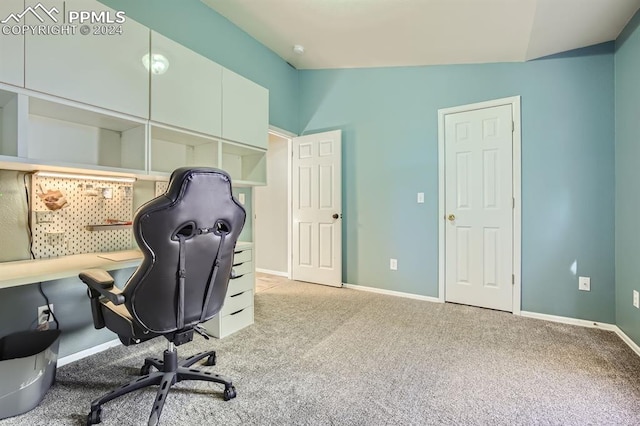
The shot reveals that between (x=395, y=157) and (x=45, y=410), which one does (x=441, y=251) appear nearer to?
(x=395, y=157)

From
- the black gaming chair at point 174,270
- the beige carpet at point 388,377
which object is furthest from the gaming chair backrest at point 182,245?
the beige carpet at point 388,377

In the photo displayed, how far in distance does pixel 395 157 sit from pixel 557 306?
2.08 m

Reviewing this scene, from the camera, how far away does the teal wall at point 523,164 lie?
2.53 m

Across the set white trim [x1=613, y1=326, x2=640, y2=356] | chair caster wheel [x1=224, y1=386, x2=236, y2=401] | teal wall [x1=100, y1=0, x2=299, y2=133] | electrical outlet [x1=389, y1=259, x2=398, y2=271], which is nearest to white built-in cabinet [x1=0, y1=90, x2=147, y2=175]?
teal wall [x1=100, y1=0, x2=299, y2=133]

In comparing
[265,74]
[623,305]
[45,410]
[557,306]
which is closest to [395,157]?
[265,74]

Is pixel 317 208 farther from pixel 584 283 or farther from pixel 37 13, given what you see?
pixel 37 13

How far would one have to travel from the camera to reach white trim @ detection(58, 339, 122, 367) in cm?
191

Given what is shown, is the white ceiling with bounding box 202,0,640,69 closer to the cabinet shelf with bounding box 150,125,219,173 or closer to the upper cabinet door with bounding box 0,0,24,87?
the cabinet shelf with bounding box 150,125,219,173

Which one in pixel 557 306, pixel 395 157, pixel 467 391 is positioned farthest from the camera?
pixel 395 157

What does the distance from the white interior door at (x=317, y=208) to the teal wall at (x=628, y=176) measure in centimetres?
252

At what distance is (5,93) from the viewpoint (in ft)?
4.77

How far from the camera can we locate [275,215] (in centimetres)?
455

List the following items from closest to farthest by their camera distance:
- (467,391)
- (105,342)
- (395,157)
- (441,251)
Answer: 1. (467,391)
2. (105,342)
3. (441,251)
4. (395,157)

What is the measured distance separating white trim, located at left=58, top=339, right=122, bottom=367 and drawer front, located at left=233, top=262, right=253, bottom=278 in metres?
0.96
